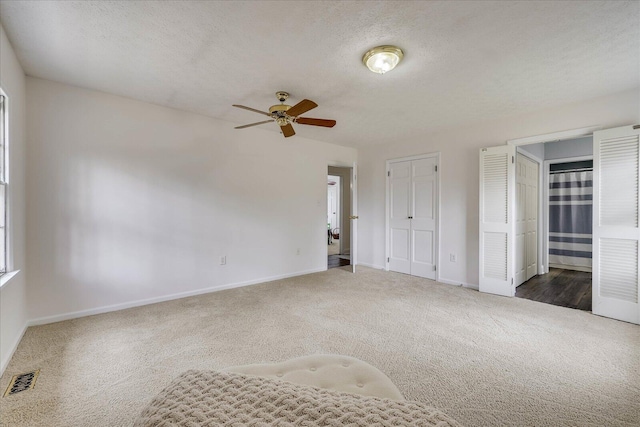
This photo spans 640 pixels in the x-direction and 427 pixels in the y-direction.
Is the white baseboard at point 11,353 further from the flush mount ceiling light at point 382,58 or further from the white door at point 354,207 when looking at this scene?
the white door at point 354,207

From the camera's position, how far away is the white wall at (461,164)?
3027 mm

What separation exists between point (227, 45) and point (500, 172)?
3.64 meters

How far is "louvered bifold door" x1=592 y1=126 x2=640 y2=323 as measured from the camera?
274 cm

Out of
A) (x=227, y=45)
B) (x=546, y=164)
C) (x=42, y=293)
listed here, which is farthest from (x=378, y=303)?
(x=546, y=164)

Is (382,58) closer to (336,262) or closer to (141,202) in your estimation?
(141,202)

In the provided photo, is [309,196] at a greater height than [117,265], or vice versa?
[309,196]

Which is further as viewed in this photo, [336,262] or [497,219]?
[336,262]

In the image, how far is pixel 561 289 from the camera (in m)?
A: 3.90

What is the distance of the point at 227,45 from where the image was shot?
212 centimetres

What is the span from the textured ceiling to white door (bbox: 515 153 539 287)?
4.38 feet

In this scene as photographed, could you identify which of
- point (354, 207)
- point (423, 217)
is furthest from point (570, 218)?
point (354, 207)

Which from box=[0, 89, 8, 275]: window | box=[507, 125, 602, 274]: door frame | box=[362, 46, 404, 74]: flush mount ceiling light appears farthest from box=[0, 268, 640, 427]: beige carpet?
box=[362, 46, 404, 74]: flush mount ceiling light

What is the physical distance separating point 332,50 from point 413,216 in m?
3.30

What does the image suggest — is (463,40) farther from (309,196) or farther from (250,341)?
(309,196)
